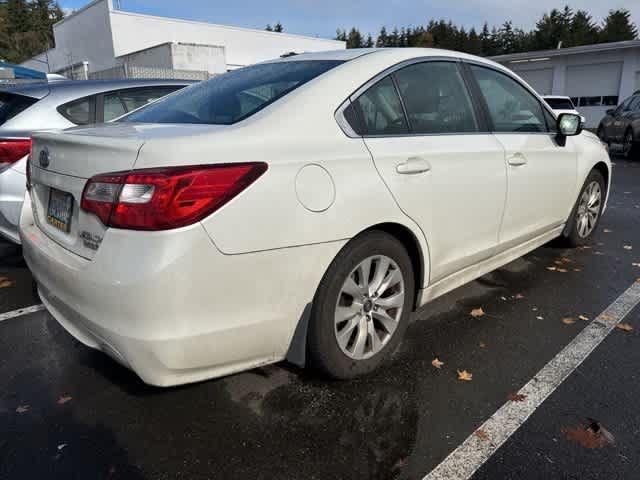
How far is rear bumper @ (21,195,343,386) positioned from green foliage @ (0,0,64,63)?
8519 cm

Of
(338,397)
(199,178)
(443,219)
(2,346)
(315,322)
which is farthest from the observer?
(2,346)

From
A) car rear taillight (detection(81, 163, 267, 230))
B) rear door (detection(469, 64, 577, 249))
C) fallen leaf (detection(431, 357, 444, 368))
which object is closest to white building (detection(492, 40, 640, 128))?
rear door (detection(469, 64, 577, 249))

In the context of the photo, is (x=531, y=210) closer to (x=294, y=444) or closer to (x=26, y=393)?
(x=294, y=444)

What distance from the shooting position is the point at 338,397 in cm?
251

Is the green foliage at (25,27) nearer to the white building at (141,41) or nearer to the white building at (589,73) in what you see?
the white building at (141,41)

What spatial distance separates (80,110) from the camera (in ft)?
14.4

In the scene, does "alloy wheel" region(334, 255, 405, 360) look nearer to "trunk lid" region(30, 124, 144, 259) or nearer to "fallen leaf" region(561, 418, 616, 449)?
"fallen leaf" region(561, 418, 616, 449)

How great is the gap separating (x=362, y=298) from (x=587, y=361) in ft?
4.59

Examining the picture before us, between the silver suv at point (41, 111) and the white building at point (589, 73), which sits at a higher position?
the white building at point (589, 73)

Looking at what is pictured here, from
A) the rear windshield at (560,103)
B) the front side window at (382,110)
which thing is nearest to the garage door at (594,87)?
the rear windshield at (560,103)

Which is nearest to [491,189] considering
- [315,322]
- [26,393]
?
[315,322]

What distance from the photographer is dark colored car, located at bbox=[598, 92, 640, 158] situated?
1269 cm

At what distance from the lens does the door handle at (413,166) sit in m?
2.54

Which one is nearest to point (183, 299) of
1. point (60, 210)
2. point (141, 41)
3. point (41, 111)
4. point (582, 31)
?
point (60, 210)
